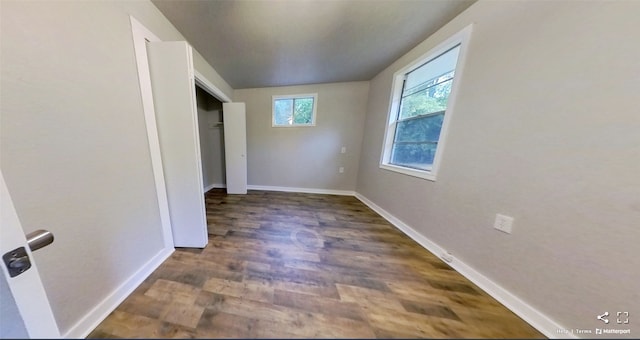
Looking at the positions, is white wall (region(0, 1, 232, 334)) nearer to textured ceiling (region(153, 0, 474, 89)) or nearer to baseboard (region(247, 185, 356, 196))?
textured ceiling (region(153, 0, 474, 89))

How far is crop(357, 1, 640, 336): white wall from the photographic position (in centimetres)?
82

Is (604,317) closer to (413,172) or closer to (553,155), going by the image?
(553,155)

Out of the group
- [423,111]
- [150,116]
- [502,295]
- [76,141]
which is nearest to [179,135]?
[150,116]

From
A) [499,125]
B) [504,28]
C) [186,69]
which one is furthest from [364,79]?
[186,69]

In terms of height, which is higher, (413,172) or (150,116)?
(150,116)

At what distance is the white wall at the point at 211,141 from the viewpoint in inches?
131

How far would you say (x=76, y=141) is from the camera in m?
0.90

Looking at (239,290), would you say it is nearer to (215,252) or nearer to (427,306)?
(215,252)

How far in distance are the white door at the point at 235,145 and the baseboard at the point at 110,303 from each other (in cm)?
192

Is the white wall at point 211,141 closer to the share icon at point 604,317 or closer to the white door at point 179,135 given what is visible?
the white door at point 179,135

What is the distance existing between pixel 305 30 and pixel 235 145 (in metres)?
2.21

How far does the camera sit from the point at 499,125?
1250 millimetres

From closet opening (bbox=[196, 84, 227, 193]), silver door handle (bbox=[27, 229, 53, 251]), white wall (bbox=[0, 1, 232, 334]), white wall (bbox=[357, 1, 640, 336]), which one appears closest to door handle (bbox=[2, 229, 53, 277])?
silver door handle (bbox=[27, 229, 53, 251])

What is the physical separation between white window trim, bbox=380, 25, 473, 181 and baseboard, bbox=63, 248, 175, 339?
2561 mm
